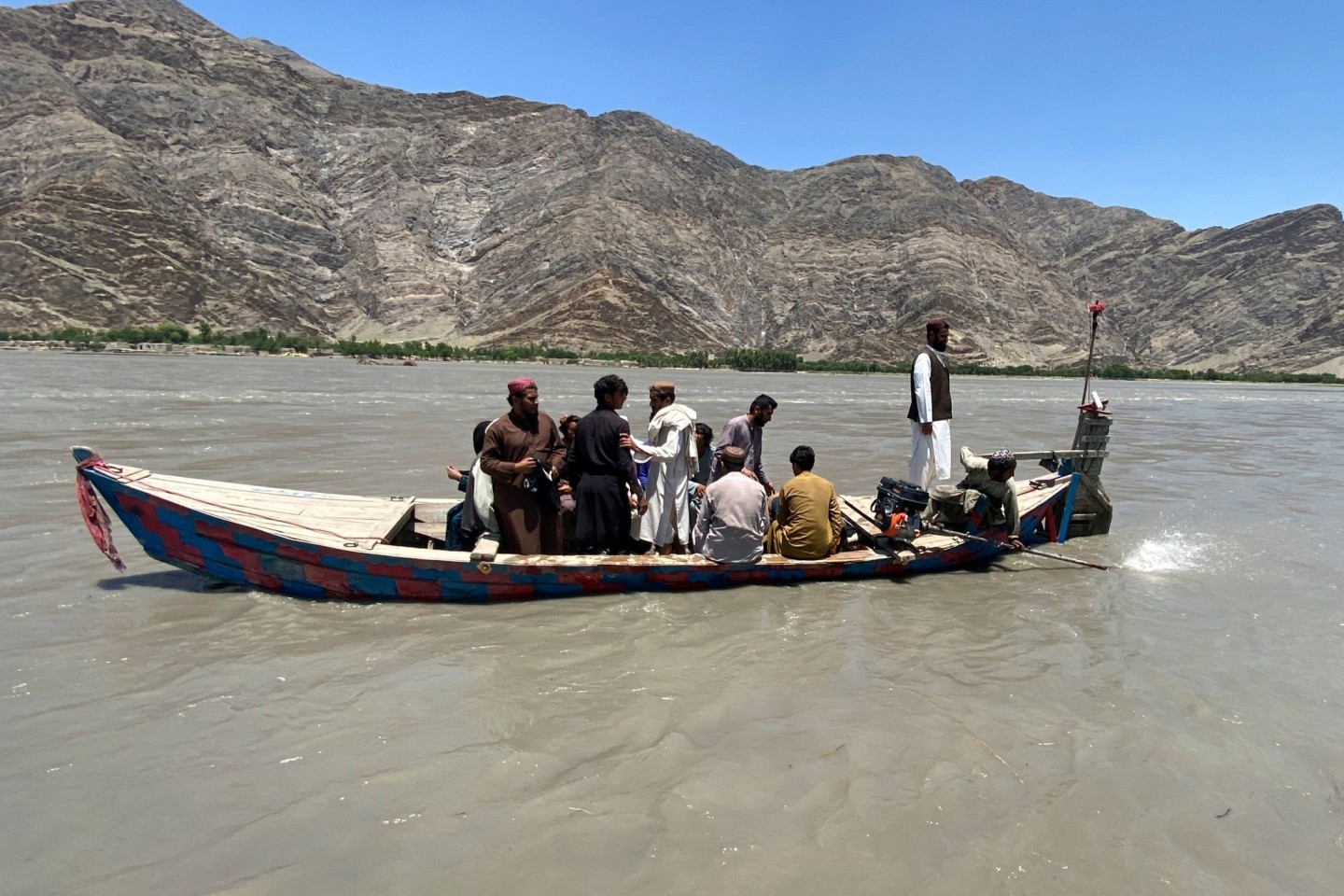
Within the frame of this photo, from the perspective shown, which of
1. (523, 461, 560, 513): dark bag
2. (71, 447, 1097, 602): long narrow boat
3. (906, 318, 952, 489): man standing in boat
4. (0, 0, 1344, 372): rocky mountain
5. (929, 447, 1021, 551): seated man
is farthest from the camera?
(0, 0, 1344, 372): rocky mountain

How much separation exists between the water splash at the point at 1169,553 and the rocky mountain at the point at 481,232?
3231 inches

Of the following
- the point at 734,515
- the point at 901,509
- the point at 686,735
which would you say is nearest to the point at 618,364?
the point at 901,509

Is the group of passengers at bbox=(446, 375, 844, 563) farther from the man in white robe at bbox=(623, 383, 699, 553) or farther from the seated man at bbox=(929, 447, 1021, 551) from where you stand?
the seated man at bbox=(929, 447, 1021, 551)

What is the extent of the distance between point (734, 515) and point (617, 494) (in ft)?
3.31

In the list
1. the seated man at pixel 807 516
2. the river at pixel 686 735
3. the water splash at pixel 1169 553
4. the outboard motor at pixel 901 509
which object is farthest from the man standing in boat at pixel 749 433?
the water splash at pixel 1169 553

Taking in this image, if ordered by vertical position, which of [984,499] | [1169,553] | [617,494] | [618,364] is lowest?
[1169,553]

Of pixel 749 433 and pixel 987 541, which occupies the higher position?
pixel 749 433

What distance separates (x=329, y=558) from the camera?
620 centimetres

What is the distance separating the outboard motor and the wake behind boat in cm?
18

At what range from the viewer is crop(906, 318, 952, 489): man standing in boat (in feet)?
25.3

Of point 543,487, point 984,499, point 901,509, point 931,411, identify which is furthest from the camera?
point 984,499

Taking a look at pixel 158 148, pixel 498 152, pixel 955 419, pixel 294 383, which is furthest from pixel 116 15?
pixel 955 419

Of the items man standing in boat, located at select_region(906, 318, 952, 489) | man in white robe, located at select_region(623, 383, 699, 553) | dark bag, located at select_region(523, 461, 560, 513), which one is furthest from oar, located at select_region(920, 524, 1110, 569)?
dark bag, located at select_region(523, 461, 560, 513)

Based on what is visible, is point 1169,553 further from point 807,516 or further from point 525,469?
point 525,469
